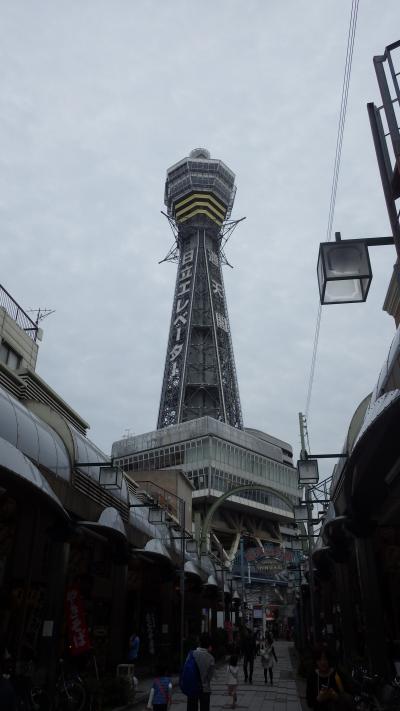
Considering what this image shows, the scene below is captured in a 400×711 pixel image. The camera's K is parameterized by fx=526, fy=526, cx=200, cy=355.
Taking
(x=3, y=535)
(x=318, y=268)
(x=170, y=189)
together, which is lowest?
(x=3, y=535)

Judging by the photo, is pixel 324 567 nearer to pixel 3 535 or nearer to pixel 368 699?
pixel 368 699

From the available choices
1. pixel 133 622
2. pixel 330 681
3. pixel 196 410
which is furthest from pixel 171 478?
pixel 196 410

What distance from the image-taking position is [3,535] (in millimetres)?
A: 13367

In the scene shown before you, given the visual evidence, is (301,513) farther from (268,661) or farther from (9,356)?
(9,356)

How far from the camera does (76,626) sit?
15891 mm

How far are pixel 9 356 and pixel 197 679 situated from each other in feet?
65.8

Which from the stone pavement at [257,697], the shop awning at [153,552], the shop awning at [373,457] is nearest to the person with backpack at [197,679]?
the shop awning at [373,457]

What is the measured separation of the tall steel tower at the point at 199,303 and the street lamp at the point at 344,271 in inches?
4388

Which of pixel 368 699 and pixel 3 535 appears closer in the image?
pixel 368 699

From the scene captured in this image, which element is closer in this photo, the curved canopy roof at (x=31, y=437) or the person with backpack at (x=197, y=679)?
the person with backpack at (x=197, y=679)

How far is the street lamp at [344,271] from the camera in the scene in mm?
5660

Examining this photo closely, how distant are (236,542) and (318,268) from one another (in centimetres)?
9506

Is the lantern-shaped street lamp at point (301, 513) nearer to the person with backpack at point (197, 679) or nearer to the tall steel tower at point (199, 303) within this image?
the person with backpack at point (197, 679)

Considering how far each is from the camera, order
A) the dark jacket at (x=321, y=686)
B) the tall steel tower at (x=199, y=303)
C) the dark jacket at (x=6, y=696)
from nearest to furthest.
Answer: the dark jacket at (x=6, y=696) < the dark jacket at (x=321, y=686) < the tall steel tower at (x=199, y=303)
